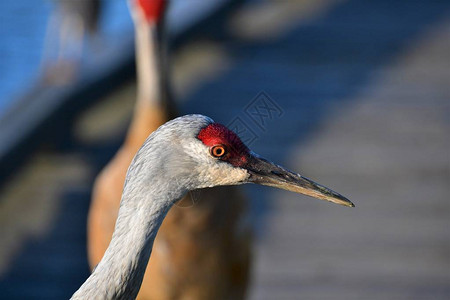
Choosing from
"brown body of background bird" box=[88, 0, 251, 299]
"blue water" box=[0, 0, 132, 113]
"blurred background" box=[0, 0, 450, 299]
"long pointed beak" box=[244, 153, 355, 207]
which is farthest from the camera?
"blue water" box=[0, 0, 132, 113]

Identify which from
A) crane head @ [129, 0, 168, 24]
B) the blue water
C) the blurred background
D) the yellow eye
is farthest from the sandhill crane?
the blue water

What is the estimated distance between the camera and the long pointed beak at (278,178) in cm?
221

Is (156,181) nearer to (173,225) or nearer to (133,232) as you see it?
(133,232)

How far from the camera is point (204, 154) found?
83.4 inches

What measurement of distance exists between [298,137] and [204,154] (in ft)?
10.2

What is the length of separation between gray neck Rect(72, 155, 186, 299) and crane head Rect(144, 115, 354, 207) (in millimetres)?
62

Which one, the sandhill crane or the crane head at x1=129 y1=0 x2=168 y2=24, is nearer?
the sandhill crane

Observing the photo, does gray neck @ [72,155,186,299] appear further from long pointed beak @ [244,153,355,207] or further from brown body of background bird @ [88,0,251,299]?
brown body of background bird @ [88,0,251,299]

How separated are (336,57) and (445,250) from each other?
2024 millimetres

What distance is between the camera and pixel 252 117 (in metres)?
2.61

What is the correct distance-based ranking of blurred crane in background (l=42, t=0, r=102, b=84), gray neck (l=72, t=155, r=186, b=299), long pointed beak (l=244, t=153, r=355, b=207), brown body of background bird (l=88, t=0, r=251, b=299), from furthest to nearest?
blurred crane in background (l=42, t=0, r=102, b=84) < brown body of background bird (l=88, t=0, r=251, b=299) < long pointed beak (l=244, t=153, r=355, b=207) < gray neck (l=72, t=155, r=186, b=299)

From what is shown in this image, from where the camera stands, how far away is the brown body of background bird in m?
3.27

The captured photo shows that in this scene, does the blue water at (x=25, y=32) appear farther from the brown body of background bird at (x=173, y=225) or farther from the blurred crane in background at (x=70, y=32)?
the brown body of background bird at (x=173, y=225)

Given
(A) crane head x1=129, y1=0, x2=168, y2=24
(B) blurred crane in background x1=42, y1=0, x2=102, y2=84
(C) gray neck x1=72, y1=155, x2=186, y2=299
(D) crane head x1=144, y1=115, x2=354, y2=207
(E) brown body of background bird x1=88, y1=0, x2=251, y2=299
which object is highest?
(B) blurred crane in background x1=42, y1=0, x2=102, y2=84
